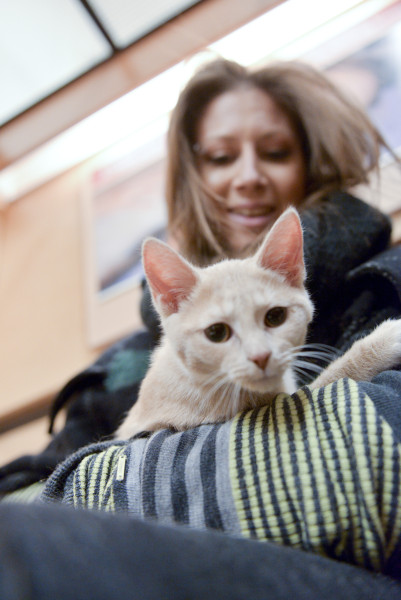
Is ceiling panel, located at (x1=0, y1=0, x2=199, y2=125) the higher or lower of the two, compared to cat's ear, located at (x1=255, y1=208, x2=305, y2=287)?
higher

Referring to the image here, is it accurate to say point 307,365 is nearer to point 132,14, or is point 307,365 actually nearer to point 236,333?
point 236,333

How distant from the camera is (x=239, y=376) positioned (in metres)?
0.56

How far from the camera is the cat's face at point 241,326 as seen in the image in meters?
0.56

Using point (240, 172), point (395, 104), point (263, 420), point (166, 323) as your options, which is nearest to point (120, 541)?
point (263, 420)

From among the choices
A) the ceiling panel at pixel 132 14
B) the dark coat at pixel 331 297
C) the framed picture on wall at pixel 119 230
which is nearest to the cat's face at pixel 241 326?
the dark coat at pixel 331 297

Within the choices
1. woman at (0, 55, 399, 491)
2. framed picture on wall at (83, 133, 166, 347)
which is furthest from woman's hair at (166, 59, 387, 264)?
framed picture on wall at (83, 133, 166, 347)

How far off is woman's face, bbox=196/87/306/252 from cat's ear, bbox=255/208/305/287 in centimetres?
25

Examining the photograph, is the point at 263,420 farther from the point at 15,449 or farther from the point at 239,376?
the point at 15,449

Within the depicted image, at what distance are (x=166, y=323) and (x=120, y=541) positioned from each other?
37 centimetres

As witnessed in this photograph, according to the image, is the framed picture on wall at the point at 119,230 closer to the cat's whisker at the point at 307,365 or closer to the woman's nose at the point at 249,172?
the woman's nose at the point at 249,172

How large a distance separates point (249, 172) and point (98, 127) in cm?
124

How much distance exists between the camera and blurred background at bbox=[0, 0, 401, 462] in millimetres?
1451

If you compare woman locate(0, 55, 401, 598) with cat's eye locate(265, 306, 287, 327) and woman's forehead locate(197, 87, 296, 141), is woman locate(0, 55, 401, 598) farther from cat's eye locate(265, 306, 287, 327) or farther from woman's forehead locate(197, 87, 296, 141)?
cat's eye locate(265, 306, 287, 327)

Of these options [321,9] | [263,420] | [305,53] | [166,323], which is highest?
[321,9]
